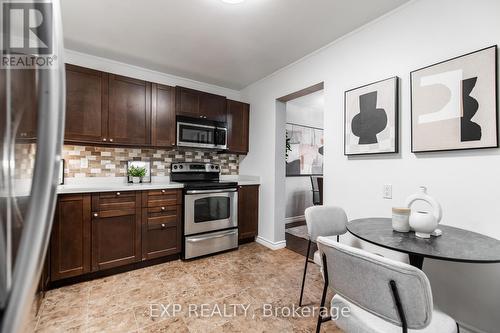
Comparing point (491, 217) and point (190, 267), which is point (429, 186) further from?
point (190, 267)

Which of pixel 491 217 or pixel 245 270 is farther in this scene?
pixel 245 270

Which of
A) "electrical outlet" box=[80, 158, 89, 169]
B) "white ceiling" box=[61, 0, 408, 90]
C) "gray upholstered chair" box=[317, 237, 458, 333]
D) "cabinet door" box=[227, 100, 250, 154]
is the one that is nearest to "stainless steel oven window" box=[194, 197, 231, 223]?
"cabinet door" box=[227, 100, 250, 154]

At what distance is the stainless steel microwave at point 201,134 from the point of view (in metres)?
3.12

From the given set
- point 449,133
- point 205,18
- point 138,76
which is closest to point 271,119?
point 205,18

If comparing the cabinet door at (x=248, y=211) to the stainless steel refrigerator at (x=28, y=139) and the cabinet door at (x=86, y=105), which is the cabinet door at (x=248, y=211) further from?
the stainless steel refrigerator at (x=28, y=139)

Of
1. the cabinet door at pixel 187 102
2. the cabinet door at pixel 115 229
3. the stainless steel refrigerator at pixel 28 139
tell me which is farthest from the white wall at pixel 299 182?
the stainless steel refrigerator at pixel 28 139

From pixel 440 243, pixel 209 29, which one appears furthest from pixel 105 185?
pixel 440 243

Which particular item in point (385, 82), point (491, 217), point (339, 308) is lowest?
point (339, 308)

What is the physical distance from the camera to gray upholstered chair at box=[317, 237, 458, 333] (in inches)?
32.9

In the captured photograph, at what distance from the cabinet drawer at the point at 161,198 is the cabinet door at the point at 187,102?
107cm

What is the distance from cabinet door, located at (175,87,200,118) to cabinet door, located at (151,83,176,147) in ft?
0.21

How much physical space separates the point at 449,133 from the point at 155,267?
2995 mm

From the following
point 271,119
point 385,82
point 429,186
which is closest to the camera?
point 429,186

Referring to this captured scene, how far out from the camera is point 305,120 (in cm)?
491
